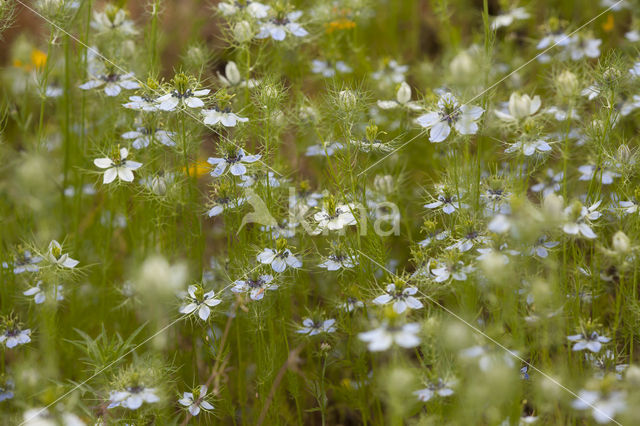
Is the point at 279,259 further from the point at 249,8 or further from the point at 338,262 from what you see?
the point at 249,8

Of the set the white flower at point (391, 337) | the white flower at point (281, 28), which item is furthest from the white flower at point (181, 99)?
the white flower at point (391, 337)

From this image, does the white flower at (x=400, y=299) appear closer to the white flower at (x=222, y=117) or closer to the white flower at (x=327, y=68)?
the white flower at (x=222, y=117)

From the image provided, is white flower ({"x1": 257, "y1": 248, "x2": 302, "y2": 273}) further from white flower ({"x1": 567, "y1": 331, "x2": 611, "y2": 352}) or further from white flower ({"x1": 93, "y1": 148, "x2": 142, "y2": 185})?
white flower ({"x1": 567, "y1": 331, "x2": 611, "y2": 352})

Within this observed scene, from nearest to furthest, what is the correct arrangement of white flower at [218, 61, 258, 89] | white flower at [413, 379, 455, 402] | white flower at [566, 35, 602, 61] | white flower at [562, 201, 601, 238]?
white flower at [413, 379, 455, 402] → white flower at [562, 201, 601, 238] → white flower at [218, 61, 258, 89] → white flower at [566, 35, 602, 61]

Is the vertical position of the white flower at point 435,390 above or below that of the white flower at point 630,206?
below

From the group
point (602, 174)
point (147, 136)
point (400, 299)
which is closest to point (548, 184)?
point (602, 174)

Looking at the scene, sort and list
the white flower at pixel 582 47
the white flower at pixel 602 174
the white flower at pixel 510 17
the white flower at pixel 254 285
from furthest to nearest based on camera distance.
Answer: the white flower at pixel 510 17 < the white flower at pixel 582 47 < the white flower at pixel 602 174 < the white flower at pixel 254 285

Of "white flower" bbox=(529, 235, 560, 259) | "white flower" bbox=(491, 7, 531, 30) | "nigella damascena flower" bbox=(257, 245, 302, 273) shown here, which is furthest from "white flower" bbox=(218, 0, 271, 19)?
"white flower" bbox=(529, 235, 560, 259)
